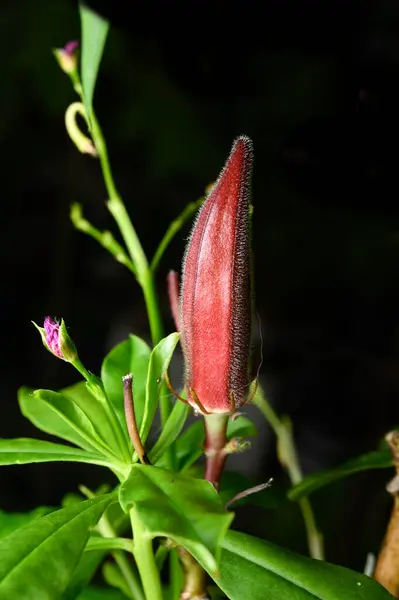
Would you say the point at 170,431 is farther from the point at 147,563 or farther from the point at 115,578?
the point at 115,578

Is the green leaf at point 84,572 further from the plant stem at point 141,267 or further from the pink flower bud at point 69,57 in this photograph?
the pink flower bud at point 69,57

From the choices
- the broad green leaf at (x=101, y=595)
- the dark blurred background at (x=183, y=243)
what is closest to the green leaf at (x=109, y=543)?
the broad green leaf at (x=101, y=595)

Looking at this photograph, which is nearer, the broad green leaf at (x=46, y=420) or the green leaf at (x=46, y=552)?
the green leaf at (x=46, y=552)

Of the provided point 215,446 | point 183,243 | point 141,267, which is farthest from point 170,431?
point 183,243

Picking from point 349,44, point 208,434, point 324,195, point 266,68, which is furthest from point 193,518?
point 266,68

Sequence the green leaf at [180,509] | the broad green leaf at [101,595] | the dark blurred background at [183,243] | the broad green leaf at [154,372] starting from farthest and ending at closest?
the dark blurred background at [183,243]
the broad green leaf at [101,595]
the broad green leaf at [154,372]
the green leaf at [180,509]

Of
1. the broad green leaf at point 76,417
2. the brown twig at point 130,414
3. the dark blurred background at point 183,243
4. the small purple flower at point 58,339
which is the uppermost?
the small purple flower at point 58,339
